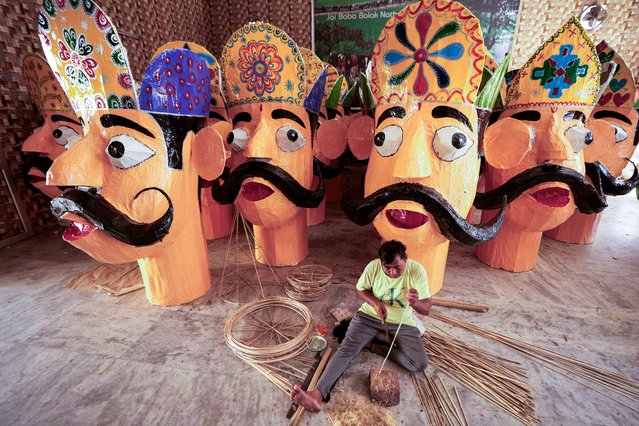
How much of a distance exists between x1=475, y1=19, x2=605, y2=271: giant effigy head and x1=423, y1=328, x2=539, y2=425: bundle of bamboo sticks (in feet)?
3.85

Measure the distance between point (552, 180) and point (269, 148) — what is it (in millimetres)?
2109

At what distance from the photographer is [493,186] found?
2.56 meters

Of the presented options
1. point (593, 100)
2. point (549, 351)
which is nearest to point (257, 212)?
point (549, 351)

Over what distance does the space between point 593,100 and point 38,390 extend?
4009 mm

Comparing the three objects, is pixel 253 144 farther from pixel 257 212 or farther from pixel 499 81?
pixel 499 81

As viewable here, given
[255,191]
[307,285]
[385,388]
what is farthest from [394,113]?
[385,388]

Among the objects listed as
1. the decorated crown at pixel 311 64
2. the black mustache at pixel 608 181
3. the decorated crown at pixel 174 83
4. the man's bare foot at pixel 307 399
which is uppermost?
the decorated crown at pixel 311 64

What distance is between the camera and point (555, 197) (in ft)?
7.40

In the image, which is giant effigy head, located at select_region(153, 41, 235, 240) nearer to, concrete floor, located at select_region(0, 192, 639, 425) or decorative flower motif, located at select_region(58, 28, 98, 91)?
concrete floor, located at select_region(0, 192, 639, 425)

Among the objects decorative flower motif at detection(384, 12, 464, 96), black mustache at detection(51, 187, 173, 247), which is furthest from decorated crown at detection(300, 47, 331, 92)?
black mustache at detection(51, 187, 173, 247)

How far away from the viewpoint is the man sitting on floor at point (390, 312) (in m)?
1.53

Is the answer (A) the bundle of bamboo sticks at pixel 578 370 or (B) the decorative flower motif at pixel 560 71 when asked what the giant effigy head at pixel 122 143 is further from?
(B) the decorative flower motif at pixel 560 71

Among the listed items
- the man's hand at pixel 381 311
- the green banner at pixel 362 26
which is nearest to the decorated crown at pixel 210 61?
the man's hand at pixel 381 311

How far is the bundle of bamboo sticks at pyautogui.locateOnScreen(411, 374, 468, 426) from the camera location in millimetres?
1382
